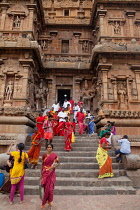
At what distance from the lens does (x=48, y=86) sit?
15.5 metres

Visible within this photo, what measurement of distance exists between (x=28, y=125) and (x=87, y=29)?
476 inches

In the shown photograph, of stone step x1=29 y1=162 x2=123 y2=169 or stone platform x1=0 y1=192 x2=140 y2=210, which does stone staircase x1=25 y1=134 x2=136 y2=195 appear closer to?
stone step x1=29 y1=162 x2=123 y2=169

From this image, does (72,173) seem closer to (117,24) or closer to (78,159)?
(78,159)

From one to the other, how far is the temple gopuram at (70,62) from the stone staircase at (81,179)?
3.60 metres

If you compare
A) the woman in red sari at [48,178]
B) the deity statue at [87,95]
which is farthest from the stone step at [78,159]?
the deity statue at [87,95]

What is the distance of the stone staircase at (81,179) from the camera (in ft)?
18.0

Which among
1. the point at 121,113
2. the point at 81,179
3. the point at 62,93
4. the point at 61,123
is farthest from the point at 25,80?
the point at 81,179

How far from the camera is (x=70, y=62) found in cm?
1562

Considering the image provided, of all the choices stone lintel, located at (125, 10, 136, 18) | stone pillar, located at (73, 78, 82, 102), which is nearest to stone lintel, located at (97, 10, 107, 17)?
stone lintel, located at (125, 10, 136, 18)

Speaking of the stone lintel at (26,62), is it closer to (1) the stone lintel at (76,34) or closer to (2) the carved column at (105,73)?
(2) the carved column at (105,73)

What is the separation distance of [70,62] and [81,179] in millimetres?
11733

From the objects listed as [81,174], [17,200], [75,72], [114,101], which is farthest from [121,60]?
[17,200]

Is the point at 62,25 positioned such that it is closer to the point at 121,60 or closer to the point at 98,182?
the point at 121,60

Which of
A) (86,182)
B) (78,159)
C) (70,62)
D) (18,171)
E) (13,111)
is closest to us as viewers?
(18,171)
